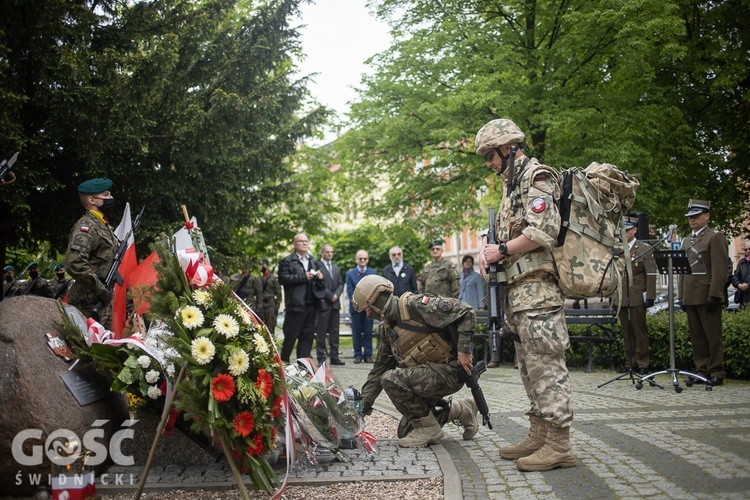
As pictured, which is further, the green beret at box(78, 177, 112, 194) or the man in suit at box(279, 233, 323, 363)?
the man in suit at box(279, 233, 323, 363)

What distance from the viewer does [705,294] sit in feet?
32.7

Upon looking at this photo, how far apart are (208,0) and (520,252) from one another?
9.50 metres

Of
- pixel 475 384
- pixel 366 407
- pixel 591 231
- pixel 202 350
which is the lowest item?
pixel 366 407

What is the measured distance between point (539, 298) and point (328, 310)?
8416mm

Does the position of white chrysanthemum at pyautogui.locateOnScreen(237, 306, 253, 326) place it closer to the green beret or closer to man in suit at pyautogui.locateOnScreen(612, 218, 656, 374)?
the green beret

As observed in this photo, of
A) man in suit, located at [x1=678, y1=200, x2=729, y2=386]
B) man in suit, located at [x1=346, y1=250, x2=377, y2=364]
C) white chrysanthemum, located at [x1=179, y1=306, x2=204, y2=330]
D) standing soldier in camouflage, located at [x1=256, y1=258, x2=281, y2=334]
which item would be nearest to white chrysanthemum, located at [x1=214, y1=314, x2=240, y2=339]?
white chrysanthemum, located at [x1=179, y1=306, x2=204, y2=330]

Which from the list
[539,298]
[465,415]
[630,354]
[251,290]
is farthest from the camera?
[251,290]

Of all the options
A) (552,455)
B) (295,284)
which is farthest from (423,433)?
(295,284)

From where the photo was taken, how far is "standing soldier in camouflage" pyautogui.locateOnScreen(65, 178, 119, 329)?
269 inches

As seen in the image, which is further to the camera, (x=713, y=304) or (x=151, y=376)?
(x=713, y=304)

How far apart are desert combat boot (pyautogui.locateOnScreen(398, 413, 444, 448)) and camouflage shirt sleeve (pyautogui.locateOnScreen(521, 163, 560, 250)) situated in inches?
78.9

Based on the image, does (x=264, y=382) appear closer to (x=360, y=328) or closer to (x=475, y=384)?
(x=475, y=384)

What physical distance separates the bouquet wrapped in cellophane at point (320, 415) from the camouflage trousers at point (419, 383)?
1.27 ft

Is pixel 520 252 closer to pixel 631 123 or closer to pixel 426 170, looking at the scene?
pixel 631 123
